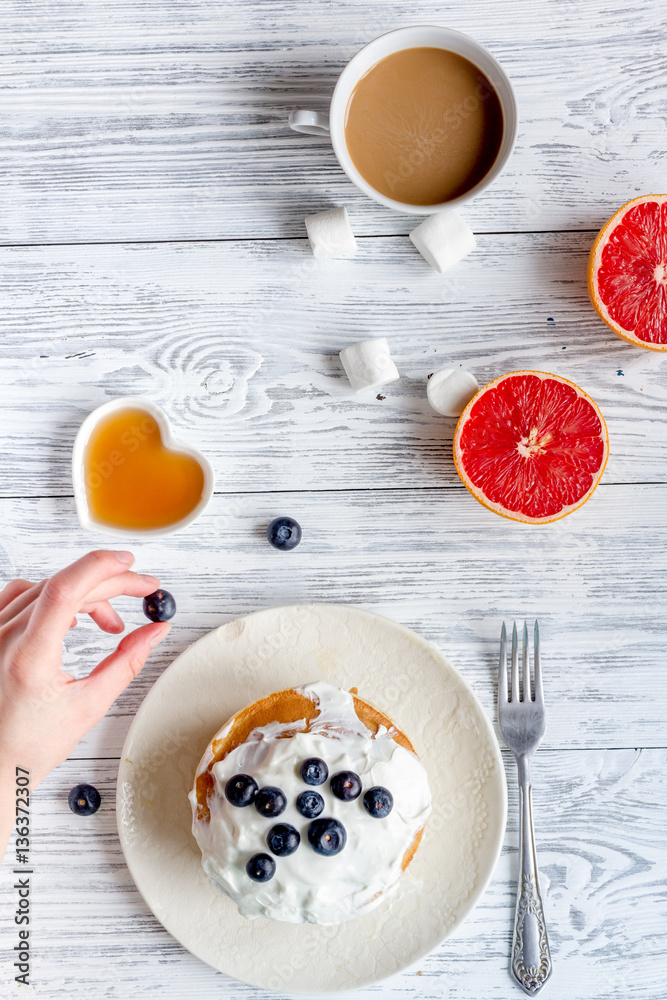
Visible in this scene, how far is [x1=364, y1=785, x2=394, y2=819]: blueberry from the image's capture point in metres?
1.22

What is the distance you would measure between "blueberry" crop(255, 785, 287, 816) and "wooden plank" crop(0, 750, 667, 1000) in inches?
20.0

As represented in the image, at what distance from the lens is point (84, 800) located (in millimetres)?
1529

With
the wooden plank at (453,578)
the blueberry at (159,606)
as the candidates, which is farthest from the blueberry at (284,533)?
the blueberry at (159,606)

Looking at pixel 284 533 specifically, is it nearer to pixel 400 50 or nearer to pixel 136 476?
pixel 136 476

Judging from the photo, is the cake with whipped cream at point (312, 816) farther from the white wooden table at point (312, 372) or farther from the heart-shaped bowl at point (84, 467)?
the heart-shaped bowl at point (84, 467)

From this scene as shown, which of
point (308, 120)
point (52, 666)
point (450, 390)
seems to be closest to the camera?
point (52, 666)

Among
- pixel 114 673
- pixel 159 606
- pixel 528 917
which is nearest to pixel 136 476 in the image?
pixel 159 606

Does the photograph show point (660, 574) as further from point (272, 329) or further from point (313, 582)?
point (272, 329)

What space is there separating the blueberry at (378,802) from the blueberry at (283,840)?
130 millimetres

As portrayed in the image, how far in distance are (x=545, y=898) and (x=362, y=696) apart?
60 cm

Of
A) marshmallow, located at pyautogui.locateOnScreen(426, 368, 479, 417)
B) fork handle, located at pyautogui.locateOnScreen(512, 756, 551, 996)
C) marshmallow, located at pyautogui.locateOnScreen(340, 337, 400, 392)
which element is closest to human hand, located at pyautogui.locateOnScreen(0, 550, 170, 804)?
marshmallow, located at pyautogui.locateOnScreen(340, 337, 400, 392)

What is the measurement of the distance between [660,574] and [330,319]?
0.90m

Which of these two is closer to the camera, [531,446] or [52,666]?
[52,666]

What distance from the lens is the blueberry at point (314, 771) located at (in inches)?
47.8
